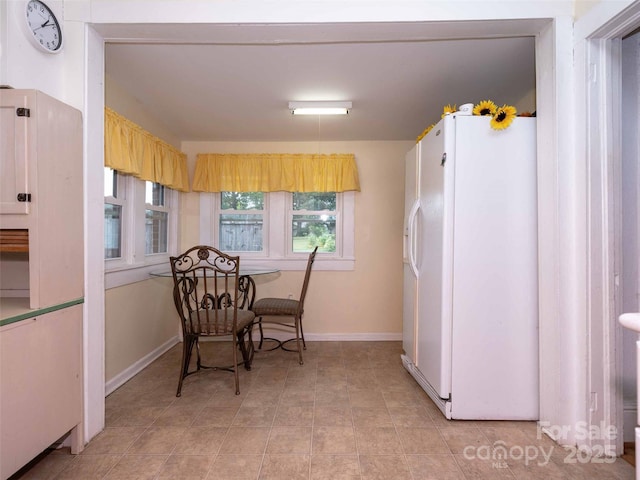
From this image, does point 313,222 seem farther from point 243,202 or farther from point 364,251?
point 243,202

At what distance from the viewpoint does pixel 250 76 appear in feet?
7.84

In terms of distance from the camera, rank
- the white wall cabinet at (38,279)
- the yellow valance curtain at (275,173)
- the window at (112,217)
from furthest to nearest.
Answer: the yellow valance curtain at (275,173)
the window at (112,217)
the white wall cabinet at (38,279)

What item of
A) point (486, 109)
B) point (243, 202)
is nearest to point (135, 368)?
point (243, 202)

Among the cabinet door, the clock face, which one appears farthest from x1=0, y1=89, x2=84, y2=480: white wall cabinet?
the clock face

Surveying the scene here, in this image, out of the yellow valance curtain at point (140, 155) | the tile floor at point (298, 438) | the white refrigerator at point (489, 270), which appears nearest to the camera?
the tile floor at point (298, 438)

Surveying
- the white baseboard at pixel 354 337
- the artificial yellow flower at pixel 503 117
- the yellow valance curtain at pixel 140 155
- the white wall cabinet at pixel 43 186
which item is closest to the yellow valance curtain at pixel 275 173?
the yellow valance curtain at pixel 140 155

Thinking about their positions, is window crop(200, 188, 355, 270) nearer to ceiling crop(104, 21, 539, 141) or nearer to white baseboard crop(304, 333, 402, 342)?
white baseboard crop(304, 333, 402, 342)

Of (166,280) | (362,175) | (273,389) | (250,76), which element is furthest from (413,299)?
(166,280)

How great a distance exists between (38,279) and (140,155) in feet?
5.08

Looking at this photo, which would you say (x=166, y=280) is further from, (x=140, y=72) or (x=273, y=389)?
(x=140, y=72)

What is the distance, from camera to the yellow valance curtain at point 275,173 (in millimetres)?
3680

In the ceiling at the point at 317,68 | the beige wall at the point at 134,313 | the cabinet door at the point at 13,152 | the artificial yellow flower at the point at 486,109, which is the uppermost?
the ceiling at the point at 317,68

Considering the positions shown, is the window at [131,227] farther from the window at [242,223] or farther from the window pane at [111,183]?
the window at [242,223]

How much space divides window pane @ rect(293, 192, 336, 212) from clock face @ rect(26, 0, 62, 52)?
2.46 m
